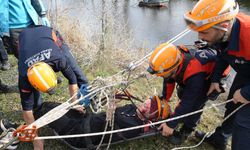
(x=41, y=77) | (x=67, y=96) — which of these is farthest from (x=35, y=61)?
(x=67, y=96)

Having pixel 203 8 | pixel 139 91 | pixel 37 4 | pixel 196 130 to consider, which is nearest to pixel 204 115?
pixel 196 130

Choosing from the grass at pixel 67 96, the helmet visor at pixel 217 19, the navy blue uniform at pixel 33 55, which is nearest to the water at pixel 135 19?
the grass at pixel 67 96

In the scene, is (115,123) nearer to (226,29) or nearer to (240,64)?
(240,64)

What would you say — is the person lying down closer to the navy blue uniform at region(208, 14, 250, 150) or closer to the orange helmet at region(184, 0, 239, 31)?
the navy blue uniform at region(208, 14, 250, 150)

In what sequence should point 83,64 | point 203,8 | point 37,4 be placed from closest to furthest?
point 203,8, point 37,4, point 83,64

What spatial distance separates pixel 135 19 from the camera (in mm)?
20531

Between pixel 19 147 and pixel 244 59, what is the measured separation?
2763 mm

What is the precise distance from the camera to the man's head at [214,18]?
2.43m

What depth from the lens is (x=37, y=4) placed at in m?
4.34

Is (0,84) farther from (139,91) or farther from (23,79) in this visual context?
(139,91)

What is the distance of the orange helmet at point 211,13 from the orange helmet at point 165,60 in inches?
21.6

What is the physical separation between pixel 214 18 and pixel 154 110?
148cm

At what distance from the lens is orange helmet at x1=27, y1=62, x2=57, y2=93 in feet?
9.18

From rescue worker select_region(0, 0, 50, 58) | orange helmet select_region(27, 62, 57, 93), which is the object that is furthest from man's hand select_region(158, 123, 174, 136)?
rescue worker select_region(0, 0, 50, 58)
